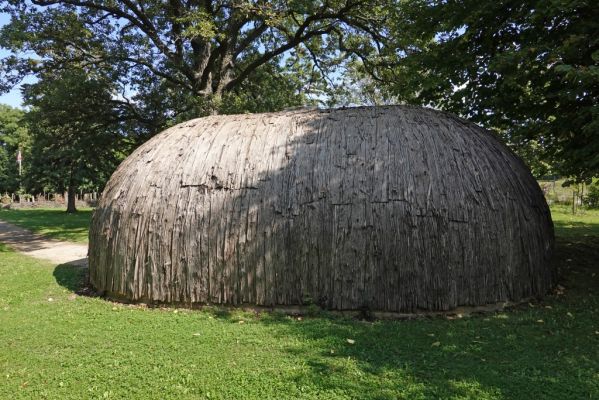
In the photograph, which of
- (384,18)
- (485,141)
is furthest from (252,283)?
(384,18)

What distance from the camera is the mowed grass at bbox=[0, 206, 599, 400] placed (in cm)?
466

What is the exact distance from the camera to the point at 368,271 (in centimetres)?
679

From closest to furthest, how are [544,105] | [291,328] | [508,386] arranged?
[508,386] → [291,328] → [544,105]

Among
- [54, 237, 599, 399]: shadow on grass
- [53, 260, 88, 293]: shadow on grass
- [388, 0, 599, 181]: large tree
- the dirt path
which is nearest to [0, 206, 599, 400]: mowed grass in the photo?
[54, 237, 599, 399]: shadow on grass

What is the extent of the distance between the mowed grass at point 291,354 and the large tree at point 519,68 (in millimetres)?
2882

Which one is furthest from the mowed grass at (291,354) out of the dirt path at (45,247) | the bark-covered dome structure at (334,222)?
the dirt path at (45,247)

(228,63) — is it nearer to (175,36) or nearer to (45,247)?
(175,36)

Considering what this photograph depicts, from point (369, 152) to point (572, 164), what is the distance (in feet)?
16.1

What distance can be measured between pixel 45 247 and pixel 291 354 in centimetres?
1320

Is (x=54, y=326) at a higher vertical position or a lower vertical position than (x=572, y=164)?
lower

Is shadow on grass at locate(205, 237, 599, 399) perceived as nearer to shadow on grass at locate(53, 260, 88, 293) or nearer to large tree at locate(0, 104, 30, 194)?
shadow on grass at locate(53, 260, 88, 293)

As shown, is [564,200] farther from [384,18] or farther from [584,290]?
[584,290]

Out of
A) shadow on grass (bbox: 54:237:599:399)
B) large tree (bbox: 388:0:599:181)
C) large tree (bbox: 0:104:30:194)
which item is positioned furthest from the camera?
large tree (bbox: 0:104:30:194)

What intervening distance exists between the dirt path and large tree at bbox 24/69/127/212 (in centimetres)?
349
